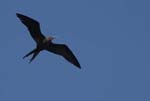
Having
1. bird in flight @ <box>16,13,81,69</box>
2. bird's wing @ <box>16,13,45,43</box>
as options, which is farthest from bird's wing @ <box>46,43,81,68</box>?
bird's wing @ <box>16,13,45,43</box>

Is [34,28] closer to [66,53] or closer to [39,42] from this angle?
[39,42]

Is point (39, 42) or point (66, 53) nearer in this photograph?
point (39, 42)

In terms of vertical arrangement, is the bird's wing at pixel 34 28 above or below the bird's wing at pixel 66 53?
below

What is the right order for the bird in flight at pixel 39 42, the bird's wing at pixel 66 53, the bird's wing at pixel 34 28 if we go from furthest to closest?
the bird's wing at pixel 66 53 < the bird's wing at pixel 34 28 < the bird in flight at pixel 39 42

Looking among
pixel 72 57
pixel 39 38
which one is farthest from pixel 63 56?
pixel 39 38

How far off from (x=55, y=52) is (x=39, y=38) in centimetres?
162

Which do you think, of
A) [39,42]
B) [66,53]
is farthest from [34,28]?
[66,53]

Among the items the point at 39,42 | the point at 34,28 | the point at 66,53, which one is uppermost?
the point at 66,53

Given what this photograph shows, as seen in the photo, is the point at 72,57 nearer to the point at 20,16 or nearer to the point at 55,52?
the point at 55,52

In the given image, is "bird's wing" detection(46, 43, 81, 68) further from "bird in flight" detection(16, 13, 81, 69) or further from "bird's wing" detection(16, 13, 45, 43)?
"bird's wing" detection(16, 13, 45, 43)

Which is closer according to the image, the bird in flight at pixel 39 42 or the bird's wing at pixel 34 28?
the bird in flight at pixel 39 42

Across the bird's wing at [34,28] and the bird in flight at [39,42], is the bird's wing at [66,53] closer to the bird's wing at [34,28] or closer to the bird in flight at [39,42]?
the bird in flight at [39,42]

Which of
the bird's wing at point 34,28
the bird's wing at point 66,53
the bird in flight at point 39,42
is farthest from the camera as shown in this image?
the bird's wing at point 66,53

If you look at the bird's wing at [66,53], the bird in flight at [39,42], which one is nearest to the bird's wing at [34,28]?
the bird in flight at [39,42]
